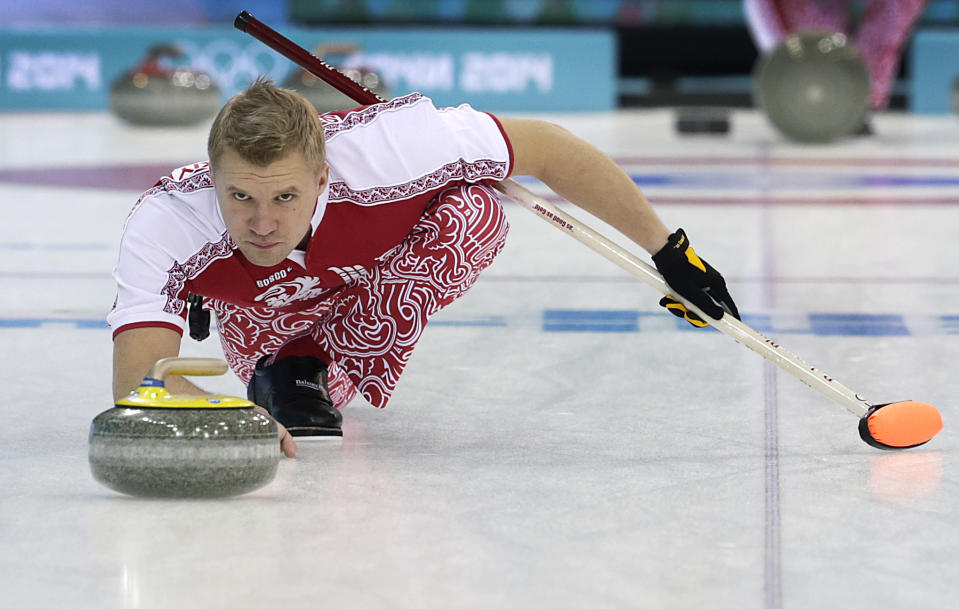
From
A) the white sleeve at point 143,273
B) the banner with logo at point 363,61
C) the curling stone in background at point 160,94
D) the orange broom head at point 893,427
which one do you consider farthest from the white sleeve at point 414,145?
the banner with logo at point 363,61

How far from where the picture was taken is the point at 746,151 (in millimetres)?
8914

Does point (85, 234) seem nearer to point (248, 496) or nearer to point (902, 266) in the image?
point (902, 266)

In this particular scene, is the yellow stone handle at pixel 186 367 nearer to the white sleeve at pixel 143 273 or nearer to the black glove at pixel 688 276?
the white sleeve at pixel 143 273

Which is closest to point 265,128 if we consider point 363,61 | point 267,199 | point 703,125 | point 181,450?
point 267,199

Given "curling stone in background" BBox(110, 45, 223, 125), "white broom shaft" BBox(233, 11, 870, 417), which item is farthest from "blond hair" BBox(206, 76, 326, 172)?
"curling stone in background" BBox(110, 45, 223, 125)

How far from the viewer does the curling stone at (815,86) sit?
8.64m

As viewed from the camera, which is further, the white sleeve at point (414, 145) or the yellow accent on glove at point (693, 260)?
the yellow accent on glove at point (693, 260)

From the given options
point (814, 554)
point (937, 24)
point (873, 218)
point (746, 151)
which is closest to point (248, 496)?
point (814, 554)

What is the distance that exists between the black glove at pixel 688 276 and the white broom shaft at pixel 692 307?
2 cm

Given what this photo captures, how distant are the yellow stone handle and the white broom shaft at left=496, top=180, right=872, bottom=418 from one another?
0.65 m

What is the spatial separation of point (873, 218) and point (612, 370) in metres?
2.92

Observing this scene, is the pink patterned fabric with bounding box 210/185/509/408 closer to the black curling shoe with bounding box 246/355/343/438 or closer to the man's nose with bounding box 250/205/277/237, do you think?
the black curling shoe with bounding box 246/355/343/438

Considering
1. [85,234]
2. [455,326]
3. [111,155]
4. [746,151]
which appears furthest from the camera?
[746,151]

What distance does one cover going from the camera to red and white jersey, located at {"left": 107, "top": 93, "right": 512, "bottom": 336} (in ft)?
7.04
